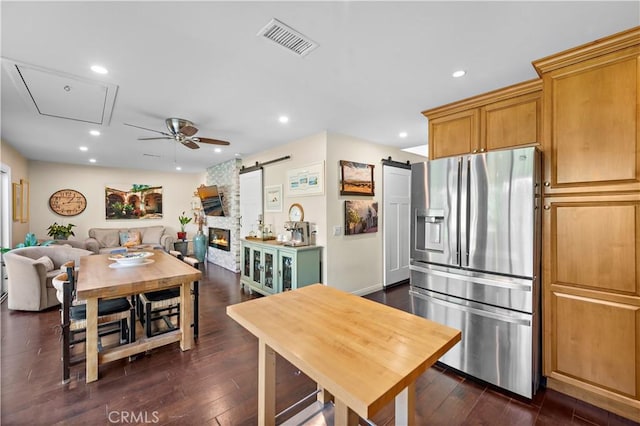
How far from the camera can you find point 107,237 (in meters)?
6.52

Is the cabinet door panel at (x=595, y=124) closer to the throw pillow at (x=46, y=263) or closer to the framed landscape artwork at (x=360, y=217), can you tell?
the framed landscape artwork at (x=360, y=217)

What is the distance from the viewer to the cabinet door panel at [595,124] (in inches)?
67.4

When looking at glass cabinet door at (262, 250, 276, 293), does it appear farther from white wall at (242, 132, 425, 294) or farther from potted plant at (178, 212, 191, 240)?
potted plant at (178, 212, 191, 240)

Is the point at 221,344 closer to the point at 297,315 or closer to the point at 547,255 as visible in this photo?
the point at 297,315

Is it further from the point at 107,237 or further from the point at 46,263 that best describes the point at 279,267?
the point at 107,237

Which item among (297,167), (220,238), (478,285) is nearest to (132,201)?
(220,238)

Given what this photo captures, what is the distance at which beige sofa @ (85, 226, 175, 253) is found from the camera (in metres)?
6.14

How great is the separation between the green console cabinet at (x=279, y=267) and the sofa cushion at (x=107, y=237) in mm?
4381

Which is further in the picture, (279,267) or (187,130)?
(279,267)

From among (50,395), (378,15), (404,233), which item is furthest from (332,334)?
(404,233)

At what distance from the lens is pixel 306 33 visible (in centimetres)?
172

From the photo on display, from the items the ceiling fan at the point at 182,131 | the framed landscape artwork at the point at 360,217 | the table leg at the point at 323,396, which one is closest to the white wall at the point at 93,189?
the ceiling fan at the point at 182,131

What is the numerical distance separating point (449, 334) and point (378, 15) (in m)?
1.77

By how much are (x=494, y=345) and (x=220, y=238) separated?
603 cm
